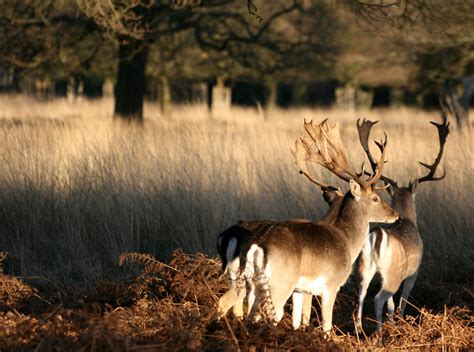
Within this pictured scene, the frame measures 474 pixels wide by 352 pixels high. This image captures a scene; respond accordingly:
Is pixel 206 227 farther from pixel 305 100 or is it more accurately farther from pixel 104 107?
pixel 305 100

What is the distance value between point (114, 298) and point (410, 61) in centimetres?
2794

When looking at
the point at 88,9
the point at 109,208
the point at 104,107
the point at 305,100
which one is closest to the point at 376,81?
the point at 305,100

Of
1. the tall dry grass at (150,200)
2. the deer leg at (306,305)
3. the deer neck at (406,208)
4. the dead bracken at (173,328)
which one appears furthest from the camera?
the tall dry grass at (150,200)

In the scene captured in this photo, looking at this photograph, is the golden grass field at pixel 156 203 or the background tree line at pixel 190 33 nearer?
the golden grass field at pixel 156 203

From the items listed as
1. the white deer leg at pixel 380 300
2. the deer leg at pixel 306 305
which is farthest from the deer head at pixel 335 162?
the deer leg at pixel 306 305

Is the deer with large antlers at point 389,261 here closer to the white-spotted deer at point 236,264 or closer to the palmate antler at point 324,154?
the palmate antler at point 324,154

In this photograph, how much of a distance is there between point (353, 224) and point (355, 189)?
253mm

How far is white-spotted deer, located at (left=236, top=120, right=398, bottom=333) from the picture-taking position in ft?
16.9

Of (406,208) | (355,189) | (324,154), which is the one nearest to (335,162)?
(324,154)

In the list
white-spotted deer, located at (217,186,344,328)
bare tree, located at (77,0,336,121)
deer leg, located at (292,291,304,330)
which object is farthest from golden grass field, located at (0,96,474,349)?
bare tree, located at (77,0,336,121)

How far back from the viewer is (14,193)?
30.1 ft

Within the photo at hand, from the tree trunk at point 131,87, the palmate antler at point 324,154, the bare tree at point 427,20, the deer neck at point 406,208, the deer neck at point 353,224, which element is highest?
the bare tree at point 427,20

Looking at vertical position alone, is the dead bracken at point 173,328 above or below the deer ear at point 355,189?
below

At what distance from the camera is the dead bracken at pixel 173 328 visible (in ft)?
15.3
